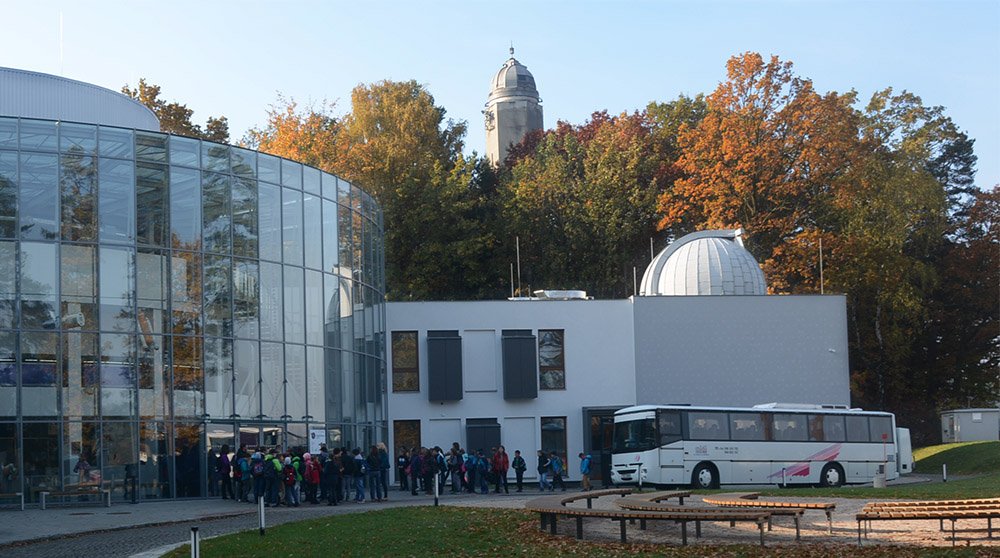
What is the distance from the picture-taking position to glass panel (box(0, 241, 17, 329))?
34.2 metres

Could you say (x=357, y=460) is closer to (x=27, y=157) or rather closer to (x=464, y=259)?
(x=27, y=157)

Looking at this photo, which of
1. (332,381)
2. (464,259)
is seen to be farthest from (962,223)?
(332,381)

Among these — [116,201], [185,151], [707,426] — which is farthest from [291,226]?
[707,426]

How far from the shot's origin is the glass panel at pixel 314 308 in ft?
134

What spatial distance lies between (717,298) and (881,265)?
1343 centimetres

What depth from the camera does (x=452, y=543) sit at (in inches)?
825

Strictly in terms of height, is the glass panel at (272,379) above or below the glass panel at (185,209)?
below

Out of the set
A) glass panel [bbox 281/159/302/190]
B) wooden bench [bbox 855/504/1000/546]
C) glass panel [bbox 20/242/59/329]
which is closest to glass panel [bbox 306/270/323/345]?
glass panel [bbox 281/159/302/190]

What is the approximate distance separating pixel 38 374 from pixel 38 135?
264 inches

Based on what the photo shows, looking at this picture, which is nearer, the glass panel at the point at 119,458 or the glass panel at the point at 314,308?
the glass panel at the point at 119,458

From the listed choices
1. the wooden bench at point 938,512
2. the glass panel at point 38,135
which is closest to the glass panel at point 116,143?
the glass panel at point 38,135

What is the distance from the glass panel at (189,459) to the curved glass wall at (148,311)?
0.04 meters

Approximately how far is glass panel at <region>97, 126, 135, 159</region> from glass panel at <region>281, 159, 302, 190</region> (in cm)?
559

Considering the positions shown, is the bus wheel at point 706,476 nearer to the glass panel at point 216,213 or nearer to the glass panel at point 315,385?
the glass panel at point 315,385
